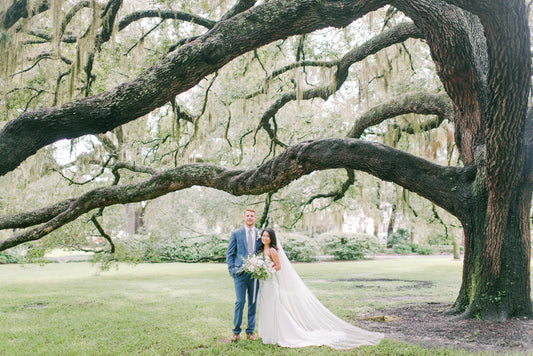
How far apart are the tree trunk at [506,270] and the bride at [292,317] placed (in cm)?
165

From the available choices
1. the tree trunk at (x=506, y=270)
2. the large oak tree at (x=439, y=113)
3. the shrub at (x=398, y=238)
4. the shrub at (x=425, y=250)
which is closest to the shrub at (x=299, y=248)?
the shrub at (x=398, y=238)

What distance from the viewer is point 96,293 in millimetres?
10008

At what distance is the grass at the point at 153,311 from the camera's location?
4957mm

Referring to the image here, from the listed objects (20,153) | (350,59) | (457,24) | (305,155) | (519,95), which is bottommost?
(20,153)

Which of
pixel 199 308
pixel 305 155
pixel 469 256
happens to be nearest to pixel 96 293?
pixel 199 308

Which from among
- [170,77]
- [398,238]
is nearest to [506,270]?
[170,77]

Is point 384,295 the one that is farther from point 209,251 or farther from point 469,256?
point 209,251

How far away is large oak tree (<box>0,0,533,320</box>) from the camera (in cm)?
325

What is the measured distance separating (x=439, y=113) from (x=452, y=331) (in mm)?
3423

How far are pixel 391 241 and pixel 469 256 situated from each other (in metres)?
22.7

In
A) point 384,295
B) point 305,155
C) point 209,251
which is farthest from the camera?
point 209,251

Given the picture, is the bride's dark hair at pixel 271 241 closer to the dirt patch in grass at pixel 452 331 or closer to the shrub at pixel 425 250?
the dirt patch in grass at pixel 452 331

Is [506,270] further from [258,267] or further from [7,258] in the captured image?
[7,258]

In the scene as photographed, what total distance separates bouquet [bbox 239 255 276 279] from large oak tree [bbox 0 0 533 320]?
0.84 m
